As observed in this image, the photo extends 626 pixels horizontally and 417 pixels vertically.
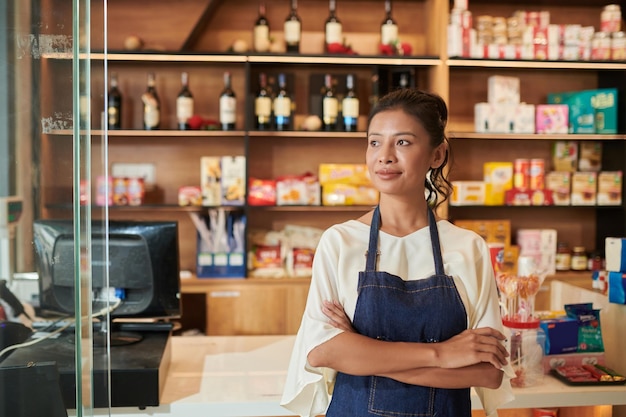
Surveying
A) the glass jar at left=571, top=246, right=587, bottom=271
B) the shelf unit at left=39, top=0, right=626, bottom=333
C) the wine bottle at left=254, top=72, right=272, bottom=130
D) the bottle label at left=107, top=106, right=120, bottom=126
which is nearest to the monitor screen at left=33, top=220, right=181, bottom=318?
the shelf unit at left=39, top=0, right=626, bottom=333

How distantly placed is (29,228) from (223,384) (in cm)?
148

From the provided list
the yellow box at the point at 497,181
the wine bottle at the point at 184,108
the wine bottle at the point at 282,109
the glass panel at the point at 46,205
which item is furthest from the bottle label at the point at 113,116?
the glass panel at the point at 46,205

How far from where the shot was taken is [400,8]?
4410 millimetres

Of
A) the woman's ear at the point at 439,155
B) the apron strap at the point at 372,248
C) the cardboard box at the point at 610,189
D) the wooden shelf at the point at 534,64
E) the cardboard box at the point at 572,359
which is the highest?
the wooden shelf at the point at 534,64

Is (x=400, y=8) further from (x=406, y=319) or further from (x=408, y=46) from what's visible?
(x=406, y=319)

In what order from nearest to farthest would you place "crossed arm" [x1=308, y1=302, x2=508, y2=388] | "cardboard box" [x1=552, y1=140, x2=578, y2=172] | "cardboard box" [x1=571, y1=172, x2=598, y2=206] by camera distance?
1. "crossed arm" [x1=308, y1=302, x2=508, y2=388]
2. "cardboard box" [x1=571, y1=172, x2=598, y2=206]
3. "cardboard box" [x1=552, y1=140, x2=578, y2=172]

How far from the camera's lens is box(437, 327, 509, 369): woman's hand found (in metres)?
1.43

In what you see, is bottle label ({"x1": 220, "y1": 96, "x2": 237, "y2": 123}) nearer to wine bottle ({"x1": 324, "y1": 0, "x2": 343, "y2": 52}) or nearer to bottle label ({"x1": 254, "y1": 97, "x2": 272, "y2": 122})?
bottle label ({"x1": 254, "y1": 97, "x2": 272, "y2": 122})

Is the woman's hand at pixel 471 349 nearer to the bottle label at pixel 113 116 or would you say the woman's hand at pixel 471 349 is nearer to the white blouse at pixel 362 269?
the white blouse at pixel 362 269

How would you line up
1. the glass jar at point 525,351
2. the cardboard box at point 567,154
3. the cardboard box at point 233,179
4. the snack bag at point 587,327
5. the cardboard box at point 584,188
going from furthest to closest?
the cardboard box at point 567,154, the cardboard box at point 584,188, the cardboard box at point 233,179, the snack bag at point 587,327, the glass jar at point 525,351

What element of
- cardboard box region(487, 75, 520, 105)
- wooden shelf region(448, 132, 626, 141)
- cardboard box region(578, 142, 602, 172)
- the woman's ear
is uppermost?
cardboard box region(487, 75, 520, 105)

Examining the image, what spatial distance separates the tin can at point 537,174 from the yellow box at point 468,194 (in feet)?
1.03

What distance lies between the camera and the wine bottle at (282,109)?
13.3 feet

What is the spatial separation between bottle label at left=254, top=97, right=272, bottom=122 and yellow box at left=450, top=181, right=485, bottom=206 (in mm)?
1169
